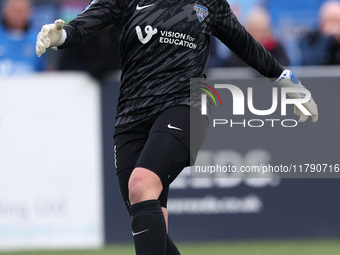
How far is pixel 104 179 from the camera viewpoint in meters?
8.29

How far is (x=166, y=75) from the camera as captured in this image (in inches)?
202

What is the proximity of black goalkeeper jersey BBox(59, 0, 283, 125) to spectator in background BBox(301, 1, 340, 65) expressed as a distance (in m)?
4.75

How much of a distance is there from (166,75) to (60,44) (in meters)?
0.69

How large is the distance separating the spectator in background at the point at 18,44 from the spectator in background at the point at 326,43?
129 inches

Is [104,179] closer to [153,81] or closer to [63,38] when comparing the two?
[153,81]

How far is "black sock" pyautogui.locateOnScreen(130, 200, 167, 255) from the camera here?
4.80 metres

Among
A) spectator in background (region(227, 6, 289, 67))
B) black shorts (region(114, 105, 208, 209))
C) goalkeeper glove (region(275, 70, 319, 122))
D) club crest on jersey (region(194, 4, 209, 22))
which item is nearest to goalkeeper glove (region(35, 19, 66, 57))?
black shorts (region(114, 105, 208, 209))

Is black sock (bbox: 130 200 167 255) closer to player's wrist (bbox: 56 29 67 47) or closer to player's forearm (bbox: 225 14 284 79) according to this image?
player's wrist (bbox: 56 29 67 47)

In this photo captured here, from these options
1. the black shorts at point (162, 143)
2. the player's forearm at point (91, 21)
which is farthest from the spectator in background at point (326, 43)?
the player's forearm at point (91, 21)

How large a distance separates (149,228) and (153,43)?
1.17 meters

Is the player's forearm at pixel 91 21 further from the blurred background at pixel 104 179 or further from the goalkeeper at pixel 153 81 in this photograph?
the blurred background at pixel 104 179

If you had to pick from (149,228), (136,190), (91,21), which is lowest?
(149,228)

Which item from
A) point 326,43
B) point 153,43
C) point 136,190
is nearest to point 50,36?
point 153,43

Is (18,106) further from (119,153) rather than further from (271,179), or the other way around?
(119,153)
